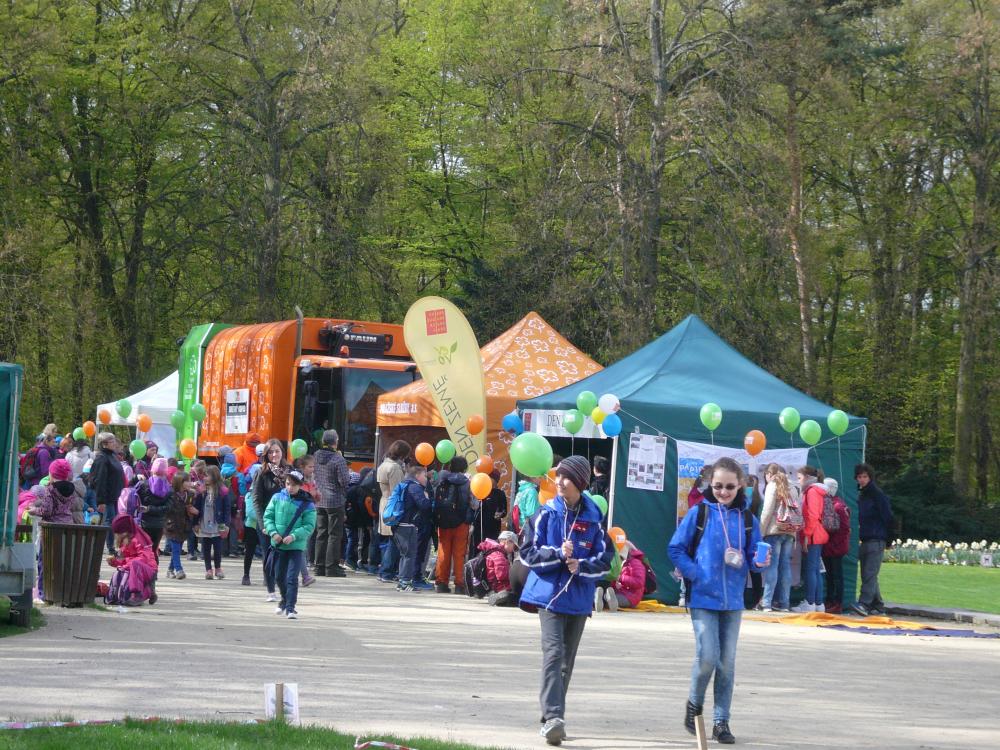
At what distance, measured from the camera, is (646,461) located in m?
18.5

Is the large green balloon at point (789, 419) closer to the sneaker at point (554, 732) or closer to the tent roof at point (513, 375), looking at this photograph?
the tent roof at point (513, 375)

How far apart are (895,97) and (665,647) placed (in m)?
27.4

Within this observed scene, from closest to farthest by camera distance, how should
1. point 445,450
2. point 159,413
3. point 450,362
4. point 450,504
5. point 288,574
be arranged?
point 288,574 < point 450,504 < point 445,450 < point 450,362 < point 159,413

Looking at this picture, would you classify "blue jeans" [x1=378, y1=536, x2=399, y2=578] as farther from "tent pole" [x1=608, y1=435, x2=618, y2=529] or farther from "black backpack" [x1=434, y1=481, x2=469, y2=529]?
"tent pole" [x1=608, y1=435, x2=618, y2=529]

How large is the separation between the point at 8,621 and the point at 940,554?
2159 centimetres

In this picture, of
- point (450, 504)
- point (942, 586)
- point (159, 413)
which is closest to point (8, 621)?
point (450, 504)

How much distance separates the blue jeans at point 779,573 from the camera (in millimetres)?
18047

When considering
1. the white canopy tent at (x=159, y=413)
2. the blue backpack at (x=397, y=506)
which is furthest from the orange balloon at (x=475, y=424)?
the white canopy tent at (x=159, y=413)

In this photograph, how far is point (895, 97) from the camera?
37.7 metres

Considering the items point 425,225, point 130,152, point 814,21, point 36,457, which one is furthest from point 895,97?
point 36,457

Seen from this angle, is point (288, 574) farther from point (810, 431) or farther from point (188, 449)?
point (188, 449)

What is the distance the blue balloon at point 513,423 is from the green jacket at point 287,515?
5380 mm

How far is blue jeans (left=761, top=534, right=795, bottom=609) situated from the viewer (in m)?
18.0

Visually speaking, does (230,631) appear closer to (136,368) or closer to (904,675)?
(904,675)
